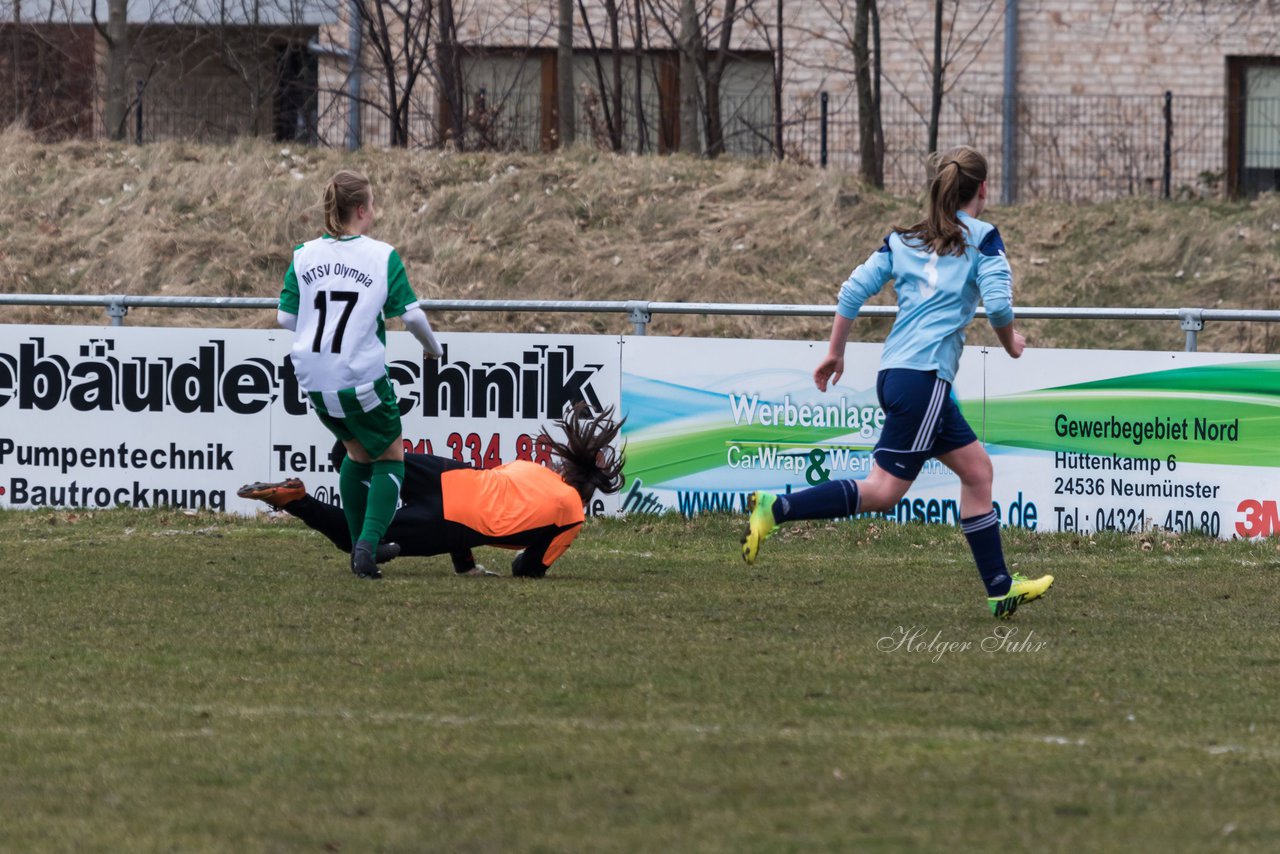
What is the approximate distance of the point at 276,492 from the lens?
833 cm

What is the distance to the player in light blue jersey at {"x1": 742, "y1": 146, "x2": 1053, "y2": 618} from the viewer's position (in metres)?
7.15

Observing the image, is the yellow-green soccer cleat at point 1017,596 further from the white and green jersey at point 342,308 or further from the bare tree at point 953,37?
the bare tree at point 953,37

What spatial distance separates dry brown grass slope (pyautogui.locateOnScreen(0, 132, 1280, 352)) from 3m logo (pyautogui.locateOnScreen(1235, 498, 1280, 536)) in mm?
6164

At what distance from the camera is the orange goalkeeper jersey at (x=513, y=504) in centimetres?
848

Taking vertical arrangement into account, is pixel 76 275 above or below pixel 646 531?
above

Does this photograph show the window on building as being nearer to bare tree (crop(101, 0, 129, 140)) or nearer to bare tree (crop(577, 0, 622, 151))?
bare tree (crop(577, 0, 622, 151))

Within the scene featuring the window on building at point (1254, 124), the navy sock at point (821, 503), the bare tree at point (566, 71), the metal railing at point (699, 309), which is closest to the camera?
the navy sock at point (821, 503)

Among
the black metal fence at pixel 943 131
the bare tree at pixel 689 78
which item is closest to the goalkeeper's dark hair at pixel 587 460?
the bare tree at pixel 689 78

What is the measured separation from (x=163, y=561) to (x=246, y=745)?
15.2 feet

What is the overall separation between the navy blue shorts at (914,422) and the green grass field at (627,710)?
0.69 metres

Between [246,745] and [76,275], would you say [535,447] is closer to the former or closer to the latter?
[246,745]

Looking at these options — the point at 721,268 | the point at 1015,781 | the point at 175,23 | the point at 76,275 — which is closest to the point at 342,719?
the point at 1015,781

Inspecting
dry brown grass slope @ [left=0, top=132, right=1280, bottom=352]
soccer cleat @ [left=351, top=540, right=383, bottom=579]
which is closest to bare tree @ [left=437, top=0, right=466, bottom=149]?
dry brown grass slope @ [left=0, top=132, right=1280, bottom=352]

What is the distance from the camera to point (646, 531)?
11031mm
